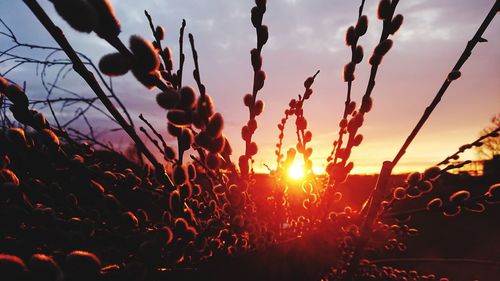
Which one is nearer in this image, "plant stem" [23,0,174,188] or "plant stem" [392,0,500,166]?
"plant stem" [23,0,174,188]

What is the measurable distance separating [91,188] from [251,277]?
376 millimetres

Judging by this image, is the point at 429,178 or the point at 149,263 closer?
the point at 149,263

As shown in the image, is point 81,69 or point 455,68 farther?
point 455,68

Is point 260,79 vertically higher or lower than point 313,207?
higher

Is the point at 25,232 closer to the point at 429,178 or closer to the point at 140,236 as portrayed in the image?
the point at 140,236

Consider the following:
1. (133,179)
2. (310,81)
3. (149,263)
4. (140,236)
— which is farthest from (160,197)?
(310,81)

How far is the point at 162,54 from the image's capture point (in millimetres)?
800

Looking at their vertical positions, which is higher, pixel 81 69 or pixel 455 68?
pixel 455 68

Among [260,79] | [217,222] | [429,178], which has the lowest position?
[217,222]

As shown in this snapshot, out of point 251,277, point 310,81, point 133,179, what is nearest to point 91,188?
point 133,179

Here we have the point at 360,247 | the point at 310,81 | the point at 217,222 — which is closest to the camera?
the point at 360,247

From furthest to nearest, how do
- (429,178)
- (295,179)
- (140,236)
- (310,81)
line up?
(295,179) < (310,81) < (429,178) < (140,236)

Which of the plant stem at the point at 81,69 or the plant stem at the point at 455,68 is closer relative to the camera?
the plant stem at the point at 81,69

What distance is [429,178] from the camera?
0.88m
